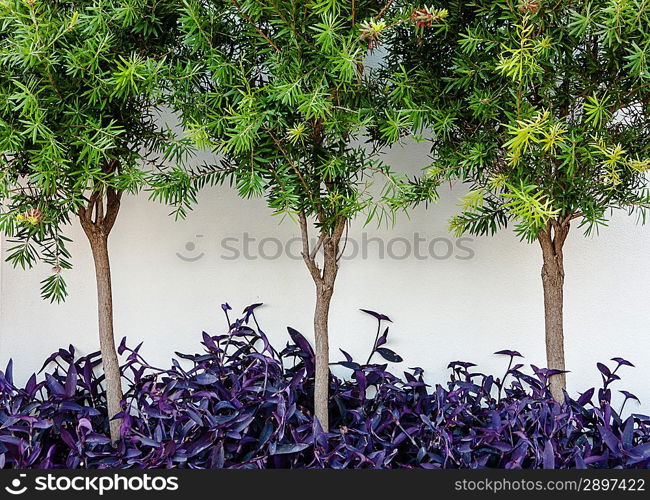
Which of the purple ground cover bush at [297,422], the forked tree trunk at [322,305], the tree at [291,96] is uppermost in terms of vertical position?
the tree at [291,96]

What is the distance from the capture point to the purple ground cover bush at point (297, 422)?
202 centimetres

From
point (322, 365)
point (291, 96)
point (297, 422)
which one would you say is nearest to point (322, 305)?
point (322, 365)

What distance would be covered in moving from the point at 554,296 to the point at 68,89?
181cm

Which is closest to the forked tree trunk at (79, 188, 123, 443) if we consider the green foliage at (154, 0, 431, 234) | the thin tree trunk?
the thin tree trunk

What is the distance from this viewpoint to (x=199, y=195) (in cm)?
264

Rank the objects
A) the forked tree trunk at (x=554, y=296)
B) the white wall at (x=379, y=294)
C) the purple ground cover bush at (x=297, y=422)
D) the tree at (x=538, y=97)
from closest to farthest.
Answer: the tree at (x=538, y=97) → the purple ground cover bush at (x=297, y=422) → the forked tree trunk at (x=554, y=296) → the white wall at (x=379, y=294)

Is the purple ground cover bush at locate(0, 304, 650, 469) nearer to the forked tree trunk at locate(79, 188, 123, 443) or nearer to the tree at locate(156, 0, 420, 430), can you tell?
the forked tree trunk at locate(79, 188, 123, 443)

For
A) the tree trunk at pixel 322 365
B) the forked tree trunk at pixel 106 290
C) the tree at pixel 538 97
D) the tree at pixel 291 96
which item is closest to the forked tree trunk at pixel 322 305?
the tree trunk at pixel 322 365

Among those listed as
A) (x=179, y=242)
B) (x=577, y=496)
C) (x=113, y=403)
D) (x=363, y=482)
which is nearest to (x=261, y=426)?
(x=363, y=482)

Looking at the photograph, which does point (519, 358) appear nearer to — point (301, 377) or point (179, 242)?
point (301, 377)

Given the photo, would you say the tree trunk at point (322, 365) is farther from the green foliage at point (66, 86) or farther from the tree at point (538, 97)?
the green foliage at point (66, 86)

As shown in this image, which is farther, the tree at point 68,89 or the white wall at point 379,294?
the white wall at point 379,294

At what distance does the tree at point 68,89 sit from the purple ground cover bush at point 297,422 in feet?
1.98

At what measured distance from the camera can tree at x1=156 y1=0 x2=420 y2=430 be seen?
1.68 metres
